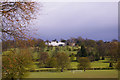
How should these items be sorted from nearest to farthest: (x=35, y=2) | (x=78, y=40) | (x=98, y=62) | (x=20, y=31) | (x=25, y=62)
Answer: (x=20, y=31) → (x=35, y=2) → (x=78, y=40) → (x=98, y=62) → (x=25, y=62)

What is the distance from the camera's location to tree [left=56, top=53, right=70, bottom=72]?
665 cm

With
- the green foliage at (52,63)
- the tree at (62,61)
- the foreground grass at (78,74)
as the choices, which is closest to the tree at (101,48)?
the foreground grass at (78,74)

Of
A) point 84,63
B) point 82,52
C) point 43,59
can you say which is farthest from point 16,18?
point 84,63

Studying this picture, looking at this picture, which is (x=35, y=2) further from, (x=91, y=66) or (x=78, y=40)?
(x=91, y=66)

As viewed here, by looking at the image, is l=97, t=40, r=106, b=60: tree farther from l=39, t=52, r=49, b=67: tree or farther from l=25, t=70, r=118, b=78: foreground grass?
l=39, t=52, r=49, b=67: tree

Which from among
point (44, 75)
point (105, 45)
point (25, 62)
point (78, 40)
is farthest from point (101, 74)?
point (25, 62)

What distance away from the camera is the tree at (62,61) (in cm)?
665

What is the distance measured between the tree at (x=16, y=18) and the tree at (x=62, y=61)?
4.14 metres

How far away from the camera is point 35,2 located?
276cm

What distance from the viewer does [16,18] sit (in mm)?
2680

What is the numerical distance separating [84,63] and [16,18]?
4.84 meters

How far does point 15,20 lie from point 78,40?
375 centimetres

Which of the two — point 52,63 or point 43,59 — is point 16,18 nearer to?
point 43,59

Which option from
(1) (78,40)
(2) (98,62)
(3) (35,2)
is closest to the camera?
(3) (35,2)
